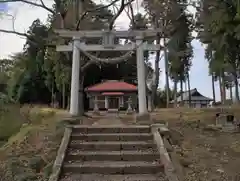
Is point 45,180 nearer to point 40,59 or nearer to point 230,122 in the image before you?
point 230,122

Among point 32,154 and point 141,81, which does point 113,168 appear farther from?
point 141,81

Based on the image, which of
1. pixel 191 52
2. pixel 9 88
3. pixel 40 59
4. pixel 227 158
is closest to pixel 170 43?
pixel 191 52

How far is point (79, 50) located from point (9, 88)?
111 ft

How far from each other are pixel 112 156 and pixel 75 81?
516 centimetres

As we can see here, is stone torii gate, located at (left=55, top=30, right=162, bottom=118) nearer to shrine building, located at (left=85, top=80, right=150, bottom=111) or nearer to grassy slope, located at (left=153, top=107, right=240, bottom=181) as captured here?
grassy slope, located at (left=153, top=107, right=240, bottom=181)

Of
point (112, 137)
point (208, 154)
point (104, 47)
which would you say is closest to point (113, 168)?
point (112, 137)

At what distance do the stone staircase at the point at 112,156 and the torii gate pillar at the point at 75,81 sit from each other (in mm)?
3072

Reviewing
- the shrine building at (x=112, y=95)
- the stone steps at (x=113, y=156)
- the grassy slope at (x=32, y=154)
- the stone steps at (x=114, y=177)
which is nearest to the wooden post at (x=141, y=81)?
the grassy slope at (x=32, y=154)

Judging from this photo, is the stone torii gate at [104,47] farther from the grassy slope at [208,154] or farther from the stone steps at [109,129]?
the stone steps at [109,129]

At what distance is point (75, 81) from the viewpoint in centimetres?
1170

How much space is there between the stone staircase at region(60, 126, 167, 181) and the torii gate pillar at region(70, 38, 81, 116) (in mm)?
3072

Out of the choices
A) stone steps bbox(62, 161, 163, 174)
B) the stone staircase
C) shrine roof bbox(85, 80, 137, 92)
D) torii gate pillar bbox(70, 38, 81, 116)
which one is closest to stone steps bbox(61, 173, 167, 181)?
the stone staircase

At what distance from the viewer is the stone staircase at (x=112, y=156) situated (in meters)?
6.42

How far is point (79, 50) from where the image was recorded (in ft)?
39.6
